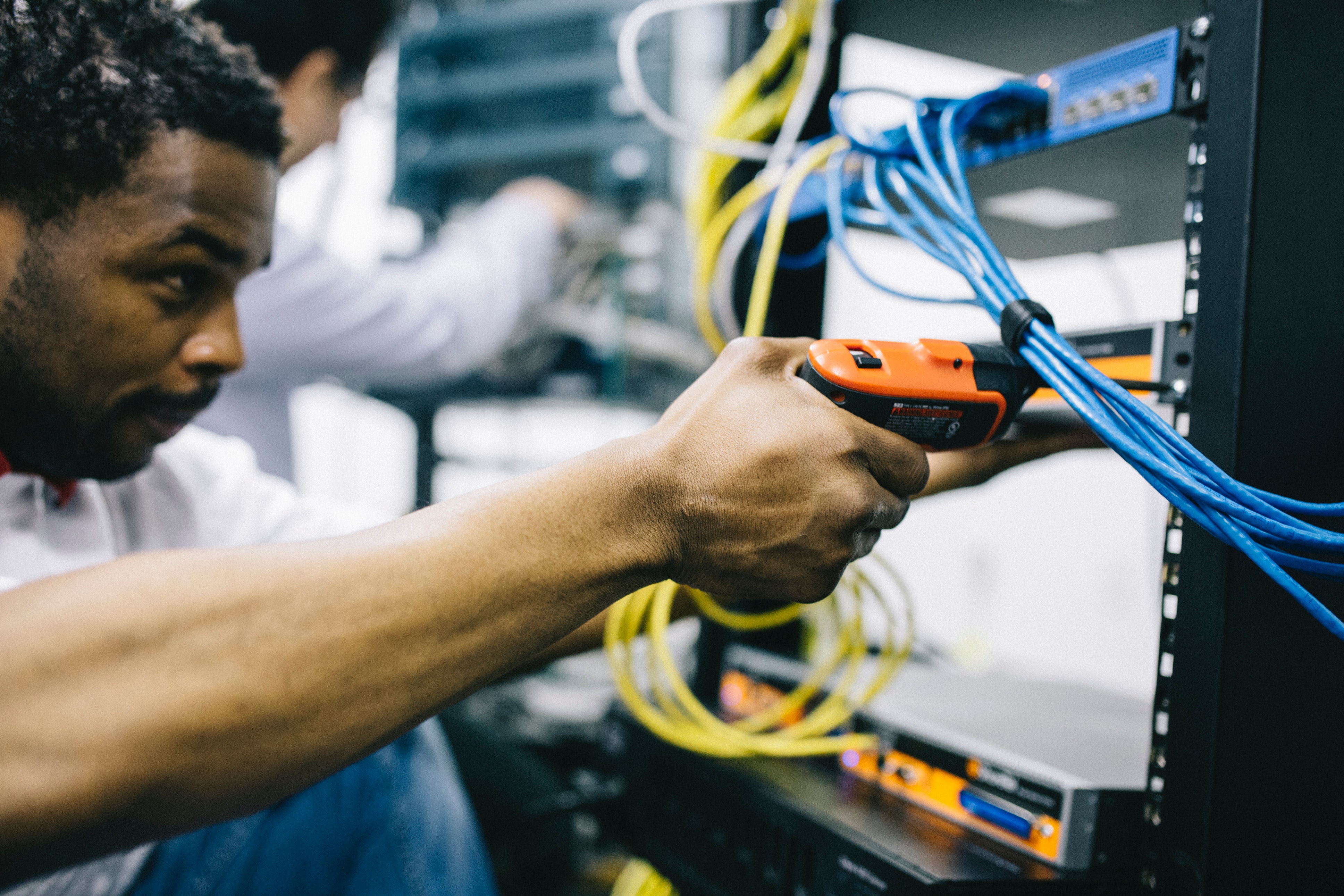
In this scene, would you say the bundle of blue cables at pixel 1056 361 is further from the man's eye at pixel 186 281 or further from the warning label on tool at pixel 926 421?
the man's eye at pixel 186 281

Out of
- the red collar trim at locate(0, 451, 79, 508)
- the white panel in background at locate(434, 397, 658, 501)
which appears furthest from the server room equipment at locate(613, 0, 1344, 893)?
the white panel in background at locate(434, 397, 658, 501)

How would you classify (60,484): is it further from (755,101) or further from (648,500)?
(755,101)

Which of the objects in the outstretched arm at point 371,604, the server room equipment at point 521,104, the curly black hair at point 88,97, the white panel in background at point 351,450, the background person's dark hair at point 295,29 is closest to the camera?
the outstretched arm at point 371,604

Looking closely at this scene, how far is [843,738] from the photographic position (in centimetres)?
63

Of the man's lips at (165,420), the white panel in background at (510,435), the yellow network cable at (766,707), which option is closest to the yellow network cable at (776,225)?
the yellow network cable at (766,707)

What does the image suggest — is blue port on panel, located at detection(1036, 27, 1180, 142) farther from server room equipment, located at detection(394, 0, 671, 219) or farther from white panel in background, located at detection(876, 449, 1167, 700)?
server room equipment, located at detection(394, 0, 671, 219)

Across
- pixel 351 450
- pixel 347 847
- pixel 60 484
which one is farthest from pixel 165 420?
pixel 351 450

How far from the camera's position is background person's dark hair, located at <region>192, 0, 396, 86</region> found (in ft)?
3.68

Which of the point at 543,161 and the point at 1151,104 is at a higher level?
the point at 543,161

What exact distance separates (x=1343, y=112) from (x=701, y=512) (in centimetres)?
41

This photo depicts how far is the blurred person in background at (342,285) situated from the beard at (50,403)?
0.46m

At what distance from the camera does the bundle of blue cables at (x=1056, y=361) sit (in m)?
0.37

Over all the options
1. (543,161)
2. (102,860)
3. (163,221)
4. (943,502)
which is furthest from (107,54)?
(943,502)

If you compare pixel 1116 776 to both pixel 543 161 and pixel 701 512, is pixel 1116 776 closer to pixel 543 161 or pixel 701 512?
pixel 701 512
